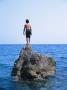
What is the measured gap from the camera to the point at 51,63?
84.6 ft

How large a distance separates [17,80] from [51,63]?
3.23 m

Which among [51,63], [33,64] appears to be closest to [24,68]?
[33,64]

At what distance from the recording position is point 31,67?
24.1 metres

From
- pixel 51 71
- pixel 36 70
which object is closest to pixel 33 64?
pixel 36 70

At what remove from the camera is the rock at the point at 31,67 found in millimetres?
24172

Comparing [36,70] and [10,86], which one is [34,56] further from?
[10,86]

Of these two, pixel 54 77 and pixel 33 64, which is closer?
pixel 33 64

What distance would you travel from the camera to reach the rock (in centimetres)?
2417

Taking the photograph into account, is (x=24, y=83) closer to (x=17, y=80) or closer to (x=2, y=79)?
(x=17, y=80)

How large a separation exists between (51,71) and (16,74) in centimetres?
304

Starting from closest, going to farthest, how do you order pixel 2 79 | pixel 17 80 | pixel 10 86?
pixel 10 86, pixel 17 80, pixel 2 79

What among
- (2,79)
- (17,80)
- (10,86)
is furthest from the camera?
(2,79)

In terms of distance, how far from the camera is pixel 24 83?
23.6 metres

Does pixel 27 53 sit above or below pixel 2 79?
above
